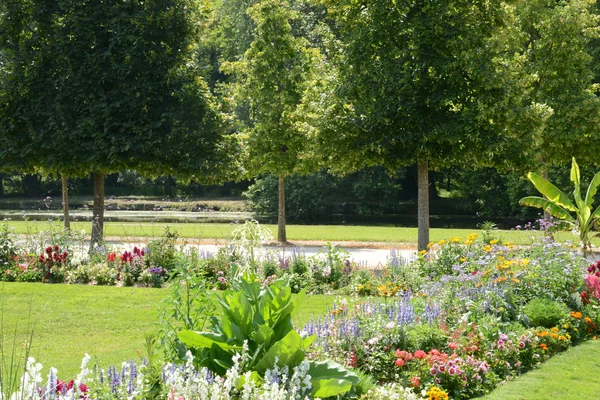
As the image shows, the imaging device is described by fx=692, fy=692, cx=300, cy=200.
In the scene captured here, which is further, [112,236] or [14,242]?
[112,236]

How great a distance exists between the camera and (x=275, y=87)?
22.2 metres

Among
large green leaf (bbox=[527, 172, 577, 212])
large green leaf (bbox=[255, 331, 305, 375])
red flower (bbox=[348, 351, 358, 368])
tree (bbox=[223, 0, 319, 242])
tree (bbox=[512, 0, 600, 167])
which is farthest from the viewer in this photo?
tree (bbox=[223, 0, 319, 242])

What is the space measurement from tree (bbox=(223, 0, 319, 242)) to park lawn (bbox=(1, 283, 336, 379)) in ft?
34.2

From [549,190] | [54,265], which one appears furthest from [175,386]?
[549,190]

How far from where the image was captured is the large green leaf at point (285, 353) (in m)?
4.52

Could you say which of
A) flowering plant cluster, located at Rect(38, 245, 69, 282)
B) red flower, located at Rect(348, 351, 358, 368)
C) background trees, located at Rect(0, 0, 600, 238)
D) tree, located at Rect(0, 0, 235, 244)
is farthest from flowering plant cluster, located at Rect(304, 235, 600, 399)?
tree, located at Rect(0, 0, 235, 244)

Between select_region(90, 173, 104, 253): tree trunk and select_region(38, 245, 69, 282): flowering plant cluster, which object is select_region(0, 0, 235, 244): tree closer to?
select_region(90, 173, 104, 253): tree trunk

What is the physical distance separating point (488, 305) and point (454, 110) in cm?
786

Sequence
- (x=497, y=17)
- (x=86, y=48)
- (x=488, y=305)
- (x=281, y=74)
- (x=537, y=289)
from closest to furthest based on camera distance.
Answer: (x=488, y=305) → (x=537, y=289) → (x=497, y=17) → (x=86, y=48) → (x=281, y=74)

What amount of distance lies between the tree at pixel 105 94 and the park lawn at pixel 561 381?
11.1 m

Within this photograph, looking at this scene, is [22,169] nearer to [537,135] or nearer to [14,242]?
[14,242]

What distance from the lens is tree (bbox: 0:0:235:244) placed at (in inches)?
672

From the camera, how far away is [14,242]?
14.7 metres

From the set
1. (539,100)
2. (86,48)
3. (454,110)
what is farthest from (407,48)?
(86,48)
